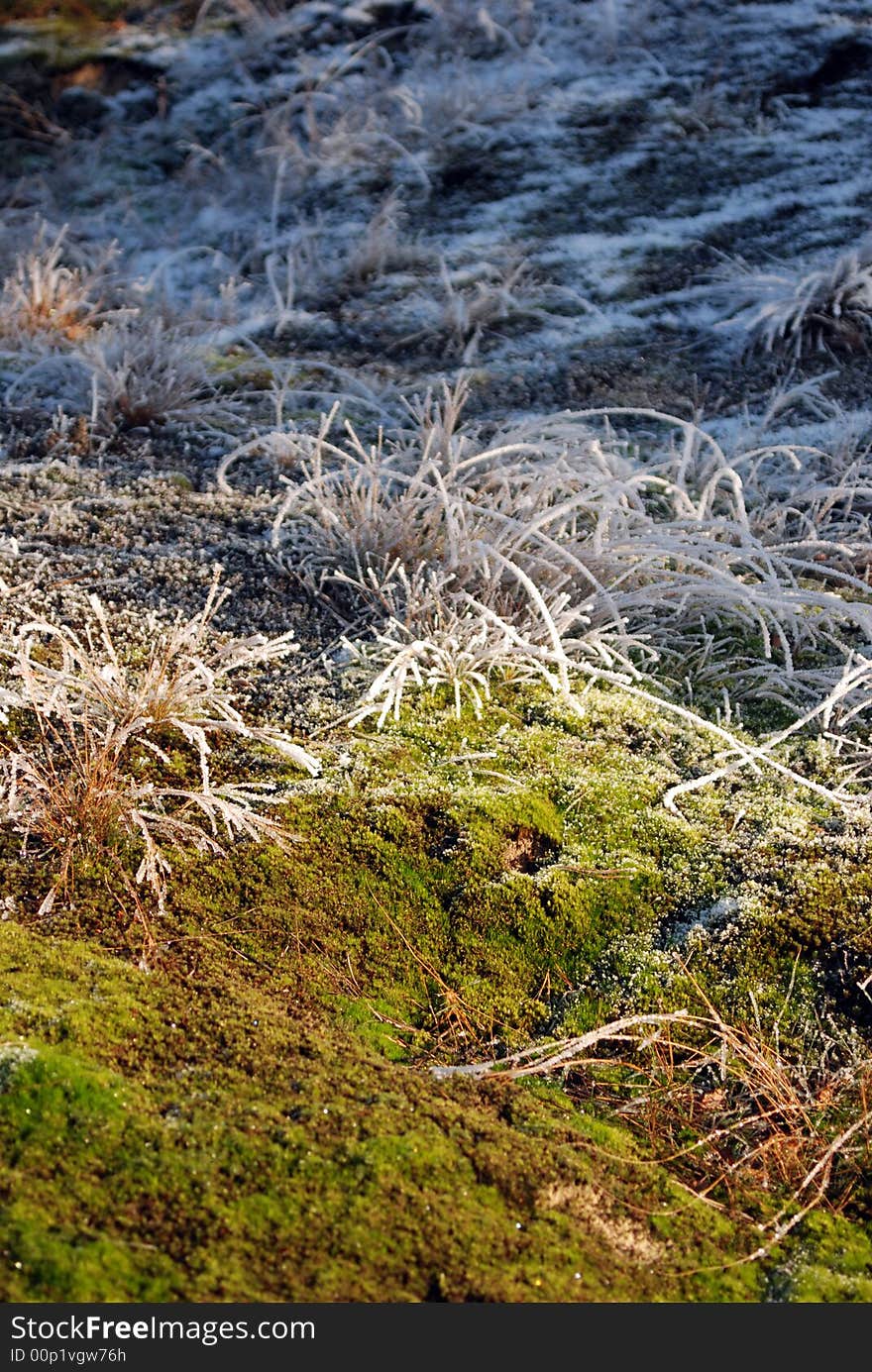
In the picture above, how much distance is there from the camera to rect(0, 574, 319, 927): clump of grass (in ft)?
6.21

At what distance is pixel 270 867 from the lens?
1.94 metres

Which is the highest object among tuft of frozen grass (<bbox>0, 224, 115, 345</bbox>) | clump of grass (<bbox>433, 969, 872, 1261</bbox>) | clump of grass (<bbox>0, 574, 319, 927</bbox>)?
tuft of frozen grass (<bbox>0, 224, 115, 345</bbox>)

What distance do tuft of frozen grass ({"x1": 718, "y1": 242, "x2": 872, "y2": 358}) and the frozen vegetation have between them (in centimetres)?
3

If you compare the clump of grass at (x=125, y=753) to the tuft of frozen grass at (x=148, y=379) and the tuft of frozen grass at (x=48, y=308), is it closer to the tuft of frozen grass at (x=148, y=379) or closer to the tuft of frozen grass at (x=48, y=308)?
the tuft of frozen grass at (x=148, y=379)

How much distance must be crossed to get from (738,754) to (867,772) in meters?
0.29

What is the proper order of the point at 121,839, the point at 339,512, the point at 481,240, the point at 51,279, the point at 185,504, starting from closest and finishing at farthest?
1. the point at 121,839
2. the point at 339,512
3. the point at 185,504
4. the point at 51,279
5. the point at 481,240

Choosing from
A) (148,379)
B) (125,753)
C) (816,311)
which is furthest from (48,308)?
(816,311)

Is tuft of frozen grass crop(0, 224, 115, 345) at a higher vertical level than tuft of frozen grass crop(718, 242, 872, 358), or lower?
higher

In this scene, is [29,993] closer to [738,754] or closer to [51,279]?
[738,754]

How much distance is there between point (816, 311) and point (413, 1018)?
406 cm

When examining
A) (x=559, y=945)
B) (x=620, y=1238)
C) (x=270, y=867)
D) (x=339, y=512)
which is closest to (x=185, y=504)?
(x=339, y=512)

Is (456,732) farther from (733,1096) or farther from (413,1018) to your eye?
(733,1096)

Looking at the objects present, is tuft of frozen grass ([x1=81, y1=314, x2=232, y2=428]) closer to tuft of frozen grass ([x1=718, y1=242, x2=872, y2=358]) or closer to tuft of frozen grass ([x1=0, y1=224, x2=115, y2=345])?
tuft of frozen grass ([x1=0, y1=224, x2=115, y2=345])

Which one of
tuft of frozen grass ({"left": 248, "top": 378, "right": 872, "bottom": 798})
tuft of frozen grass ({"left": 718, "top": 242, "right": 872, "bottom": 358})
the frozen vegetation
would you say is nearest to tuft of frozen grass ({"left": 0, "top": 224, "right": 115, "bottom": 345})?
the frozen vegetation
